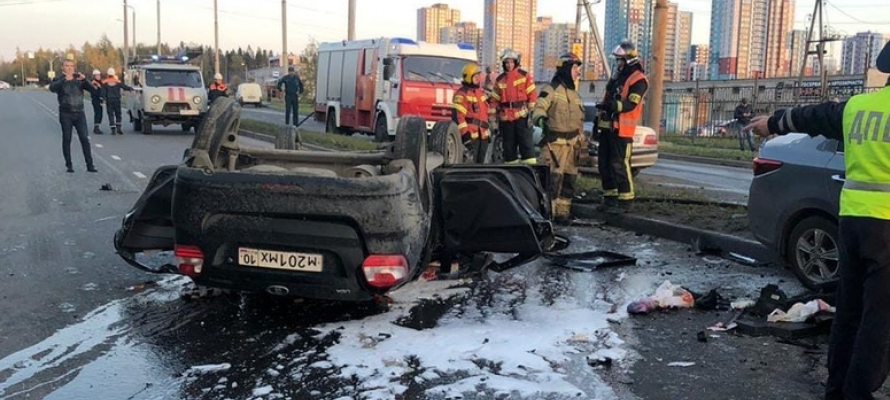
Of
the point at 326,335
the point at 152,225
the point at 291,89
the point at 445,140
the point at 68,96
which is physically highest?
the point at 291,89

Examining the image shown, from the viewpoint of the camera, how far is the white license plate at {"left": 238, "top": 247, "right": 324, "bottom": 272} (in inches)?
188

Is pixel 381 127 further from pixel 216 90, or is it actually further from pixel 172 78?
pixel 172 78

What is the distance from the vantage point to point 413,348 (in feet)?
15.3

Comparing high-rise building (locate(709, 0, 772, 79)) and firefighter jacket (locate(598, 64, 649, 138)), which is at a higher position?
high-rise building (locate(709, 0, 772, 79))

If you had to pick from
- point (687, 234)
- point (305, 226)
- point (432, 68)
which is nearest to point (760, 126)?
point (305, 226)

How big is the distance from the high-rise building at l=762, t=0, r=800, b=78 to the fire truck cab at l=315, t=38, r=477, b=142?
33809 millimetres

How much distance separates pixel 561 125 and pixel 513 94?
1321mm

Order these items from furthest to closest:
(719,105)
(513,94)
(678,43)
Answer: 1. (678,43)
2. (719,105)
3. (513,94)

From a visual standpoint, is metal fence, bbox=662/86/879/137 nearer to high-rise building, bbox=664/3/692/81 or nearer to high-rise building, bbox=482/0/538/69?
high-rise building, bbox=482/0/538/69

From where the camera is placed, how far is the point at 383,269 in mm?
4773

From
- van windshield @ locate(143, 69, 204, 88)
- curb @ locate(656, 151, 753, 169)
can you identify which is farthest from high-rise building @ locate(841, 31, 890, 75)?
van windshield @ locate(143, 69, 204, 88)

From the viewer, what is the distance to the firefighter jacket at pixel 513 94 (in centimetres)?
1045

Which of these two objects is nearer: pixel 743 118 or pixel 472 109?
pixel 472 109

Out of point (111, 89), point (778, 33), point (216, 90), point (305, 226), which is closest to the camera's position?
point (305, 226)
